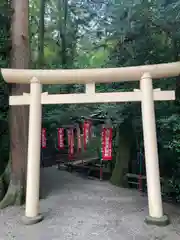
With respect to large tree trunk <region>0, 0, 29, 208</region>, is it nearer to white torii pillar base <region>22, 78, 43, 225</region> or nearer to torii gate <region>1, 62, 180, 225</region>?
torii gate <region>1, 62, 180, 225</region>

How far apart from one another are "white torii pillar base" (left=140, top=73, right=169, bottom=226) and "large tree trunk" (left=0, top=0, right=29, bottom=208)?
12.3 ft

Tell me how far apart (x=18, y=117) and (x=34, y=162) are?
2.19 meters

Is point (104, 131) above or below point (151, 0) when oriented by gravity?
below

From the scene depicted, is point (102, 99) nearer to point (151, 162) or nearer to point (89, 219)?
point (151, 162)

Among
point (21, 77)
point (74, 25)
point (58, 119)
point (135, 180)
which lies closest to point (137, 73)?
point (21, 77)

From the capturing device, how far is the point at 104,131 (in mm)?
9047

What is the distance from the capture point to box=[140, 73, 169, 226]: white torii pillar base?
18.1 ft

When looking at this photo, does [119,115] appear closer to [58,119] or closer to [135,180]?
[135,180]

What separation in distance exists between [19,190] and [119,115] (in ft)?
13.5

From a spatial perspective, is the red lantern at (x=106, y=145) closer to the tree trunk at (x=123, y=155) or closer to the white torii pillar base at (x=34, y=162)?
the tree trunk at (x=123, y=155)

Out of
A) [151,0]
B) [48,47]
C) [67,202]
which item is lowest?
[67,202]

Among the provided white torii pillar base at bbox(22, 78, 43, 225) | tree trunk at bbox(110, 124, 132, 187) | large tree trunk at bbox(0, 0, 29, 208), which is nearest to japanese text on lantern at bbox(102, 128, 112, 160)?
tree trunk at bbox(110, 124, 132, 187)

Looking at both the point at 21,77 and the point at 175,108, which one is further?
the point at 175,108

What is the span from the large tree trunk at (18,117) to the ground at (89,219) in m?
0.74
